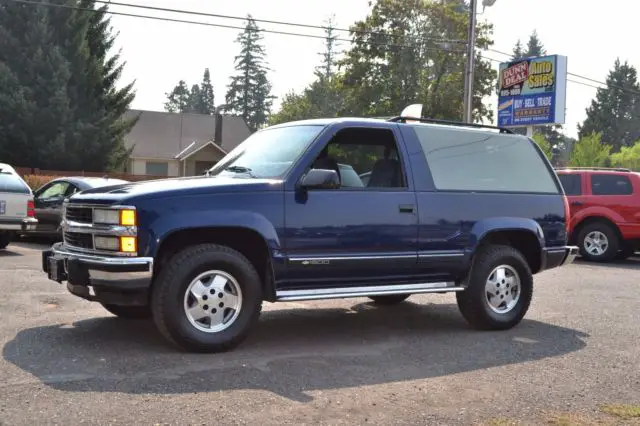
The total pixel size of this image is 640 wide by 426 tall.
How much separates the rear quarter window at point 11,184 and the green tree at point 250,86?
74.5m

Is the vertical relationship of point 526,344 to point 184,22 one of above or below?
below

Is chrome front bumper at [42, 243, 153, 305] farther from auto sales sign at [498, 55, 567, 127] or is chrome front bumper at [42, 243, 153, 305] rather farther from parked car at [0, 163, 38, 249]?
auto sales sign at [498, 55, 567, 127]

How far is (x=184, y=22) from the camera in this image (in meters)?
23.4

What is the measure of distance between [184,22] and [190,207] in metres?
19.6

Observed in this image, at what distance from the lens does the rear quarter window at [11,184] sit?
39.5 feet

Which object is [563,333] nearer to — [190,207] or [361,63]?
[190,207]

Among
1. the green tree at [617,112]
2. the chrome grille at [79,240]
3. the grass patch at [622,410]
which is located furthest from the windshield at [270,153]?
the green tree at [617,112]

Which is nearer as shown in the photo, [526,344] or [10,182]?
[526,344]

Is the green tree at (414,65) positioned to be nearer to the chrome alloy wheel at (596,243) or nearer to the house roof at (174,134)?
the house roof at (174,134)

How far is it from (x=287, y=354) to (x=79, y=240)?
196 cm

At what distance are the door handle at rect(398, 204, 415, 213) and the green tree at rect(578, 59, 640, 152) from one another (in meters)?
83.8

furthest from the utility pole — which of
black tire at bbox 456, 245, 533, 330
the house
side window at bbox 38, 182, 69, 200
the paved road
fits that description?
the house

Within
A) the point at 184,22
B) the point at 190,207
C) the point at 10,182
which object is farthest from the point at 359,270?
the point at 184,22

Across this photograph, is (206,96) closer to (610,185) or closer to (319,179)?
(610,185)
